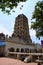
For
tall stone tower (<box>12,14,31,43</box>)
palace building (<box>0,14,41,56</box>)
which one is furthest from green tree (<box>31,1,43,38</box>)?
tall stone tower (<box>12,14,31,43</box>)

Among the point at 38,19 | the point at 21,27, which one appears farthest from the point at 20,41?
the point at 38,19

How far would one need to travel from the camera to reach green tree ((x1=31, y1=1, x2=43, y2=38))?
1892 cm

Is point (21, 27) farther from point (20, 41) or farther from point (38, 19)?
point (38, 19)

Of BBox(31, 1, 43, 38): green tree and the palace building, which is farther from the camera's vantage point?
the palace building

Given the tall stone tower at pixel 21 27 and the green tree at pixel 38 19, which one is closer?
the green tree at pixel 38 19

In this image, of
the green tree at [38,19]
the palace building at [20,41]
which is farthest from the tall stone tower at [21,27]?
the green tree at [38,19]

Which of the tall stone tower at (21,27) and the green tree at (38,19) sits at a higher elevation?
the tall stone tower at (21,27)

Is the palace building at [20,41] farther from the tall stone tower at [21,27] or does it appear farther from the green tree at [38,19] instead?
the green tree at [38,19]

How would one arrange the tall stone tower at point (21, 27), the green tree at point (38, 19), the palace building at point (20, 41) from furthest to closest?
the tall stone tower at point (21, 27) → the palace building at point (20, 41) → the green tree at point (38, 19)

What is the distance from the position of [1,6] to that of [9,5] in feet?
1.30

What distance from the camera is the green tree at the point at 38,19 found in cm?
1892

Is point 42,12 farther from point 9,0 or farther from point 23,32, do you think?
point 23,32

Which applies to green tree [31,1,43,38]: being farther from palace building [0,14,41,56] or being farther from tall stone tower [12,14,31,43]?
tall stone tower [12,14,31,43]

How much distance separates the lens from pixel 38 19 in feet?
63.9
